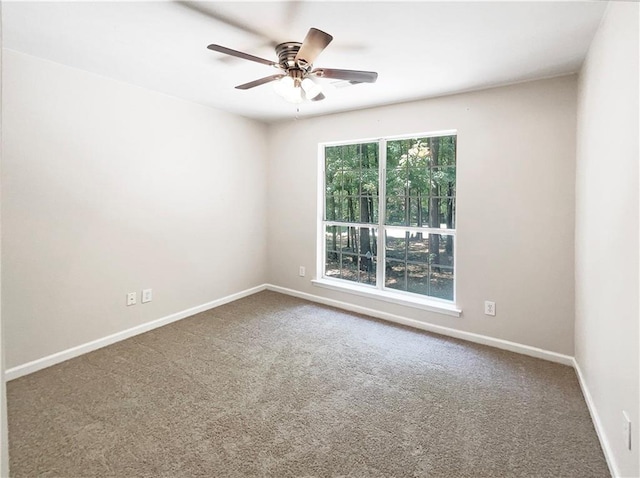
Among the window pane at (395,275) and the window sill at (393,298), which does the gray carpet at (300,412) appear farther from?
the window pane at (395,275)

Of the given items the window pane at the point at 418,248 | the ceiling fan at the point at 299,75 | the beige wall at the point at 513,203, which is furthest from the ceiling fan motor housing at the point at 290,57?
the window pane at the point at 418,248

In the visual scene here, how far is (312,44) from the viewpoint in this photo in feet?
6.23

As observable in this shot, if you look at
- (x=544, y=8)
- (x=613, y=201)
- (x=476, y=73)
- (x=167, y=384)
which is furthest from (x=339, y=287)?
(x=544, y=8)

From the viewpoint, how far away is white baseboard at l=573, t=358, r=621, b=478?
68.6 inches

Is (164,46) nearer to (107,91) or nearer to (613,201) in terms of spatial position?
(107,91)

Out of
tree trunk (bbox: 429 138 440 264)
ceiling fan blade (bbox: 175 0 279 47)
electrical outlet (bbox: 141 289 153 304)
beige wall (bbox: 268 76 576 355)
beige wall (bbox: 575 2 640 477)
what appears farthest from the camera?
tree trunk (bbox: 429 138 440 264)

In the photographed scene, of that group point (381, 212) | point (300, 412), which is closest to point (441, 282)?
point (381, 212)

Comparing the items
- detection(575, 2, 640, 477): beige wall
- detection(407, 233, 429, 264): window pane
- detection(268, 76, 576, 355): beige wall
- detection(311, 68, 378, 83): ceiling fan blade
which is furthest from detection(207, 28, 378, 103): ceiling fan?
detection(407, 233, 429, 264): window pane

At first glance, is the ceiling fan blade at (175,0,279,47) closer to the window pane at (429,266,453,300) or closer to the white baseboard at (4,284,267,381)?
the window pane at (429,266,453,300)

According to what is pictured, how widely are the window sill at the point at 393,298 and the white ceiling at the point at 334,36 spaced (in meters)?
2.00

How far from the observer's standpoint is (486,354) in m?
2.99

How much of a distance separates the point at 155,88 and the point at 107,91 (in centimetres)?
41

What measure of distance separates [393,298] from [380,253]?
52 cm

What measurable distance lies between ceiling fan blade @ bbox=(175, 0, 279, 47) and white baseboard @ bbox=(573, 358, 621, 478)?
2.98m
